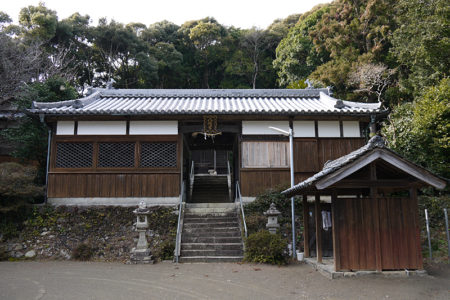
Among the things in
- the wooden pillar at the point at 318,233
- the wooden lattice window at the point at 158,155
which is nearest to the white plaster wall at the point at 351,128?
the wooden pillar at the point at 318,233

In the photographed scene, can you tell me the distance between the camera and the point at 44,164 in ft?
49.8

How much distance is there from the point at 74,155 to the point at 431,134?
48.2ft

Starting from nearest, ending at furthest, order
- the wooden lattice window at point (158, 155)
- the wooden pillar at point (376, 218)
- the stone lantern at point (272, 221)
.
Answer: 1. the wooden pillar at point (376, 218)
2. the stone lantern at point (272, 221)
3. the wooden lattice window at point (158, 155)

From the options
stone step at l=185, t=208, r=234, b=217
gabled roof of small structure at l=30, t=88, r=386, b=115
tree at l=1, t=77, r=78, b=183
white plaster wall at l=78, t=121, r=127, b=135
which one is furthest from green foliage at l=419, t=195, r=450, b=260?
tree at l=1, t=77, r=78, b=183

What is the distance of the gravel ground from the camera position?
6.50 m

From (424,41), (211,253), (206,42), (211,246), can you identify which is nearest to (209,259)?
(211,253)

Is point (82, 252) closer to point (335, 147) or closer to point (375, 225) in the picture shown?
point (375, 225)

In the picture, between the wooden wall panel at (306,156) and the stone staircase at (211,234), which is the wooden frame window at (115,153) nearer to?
the stone staircase at (211,234)

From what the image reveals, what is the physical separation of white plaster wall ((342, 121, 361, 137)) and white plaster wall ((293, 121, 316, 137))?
1328 mm

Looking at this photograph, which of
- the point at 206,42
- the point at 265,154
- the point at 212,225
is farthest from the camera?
the point at 206,42

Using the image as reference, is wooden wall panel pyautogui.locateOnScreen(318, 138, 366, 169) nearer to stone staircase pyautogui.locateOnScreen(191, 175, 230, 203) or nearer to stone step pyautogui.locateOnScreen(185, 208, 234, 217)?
stone step pyautogui.locateOnScreen(185, 208, 234, 217)

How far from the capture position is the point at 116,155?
13375mm

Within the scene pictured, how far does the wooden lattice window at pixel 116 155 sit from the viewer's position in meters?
13.3

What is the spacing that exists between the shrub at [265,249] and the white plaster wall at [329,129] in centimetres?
579
